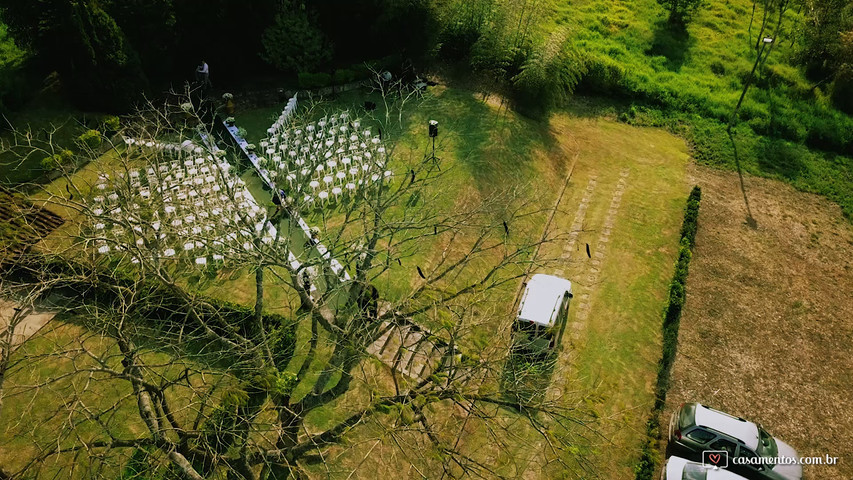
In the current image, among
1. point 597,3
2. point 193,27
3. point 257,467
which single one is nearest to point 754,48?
point 597,3

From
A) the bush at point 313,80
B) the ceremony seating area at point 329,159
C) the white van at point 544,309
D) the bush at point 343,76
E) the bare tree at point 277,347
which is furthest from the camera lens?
the bush at point 343,76

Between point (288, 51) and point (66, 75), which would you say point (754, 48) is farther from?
point (66, 75)

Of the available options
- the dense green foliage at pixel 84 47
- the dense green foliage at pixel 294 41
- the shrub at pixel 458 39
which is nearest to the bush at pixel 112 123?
the dense green foliage at pixel 84 47

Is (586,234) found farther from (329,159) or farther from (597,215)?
(329,159)

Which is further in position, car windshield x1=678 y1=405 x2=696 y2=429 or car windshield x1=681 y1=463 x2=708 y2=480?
car windshield x1=678 y1=405 x2=696 y2=429

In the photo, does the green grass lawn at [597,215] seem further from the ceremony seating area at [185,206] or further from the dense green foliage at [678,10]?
the dense green foliage at [678,10]

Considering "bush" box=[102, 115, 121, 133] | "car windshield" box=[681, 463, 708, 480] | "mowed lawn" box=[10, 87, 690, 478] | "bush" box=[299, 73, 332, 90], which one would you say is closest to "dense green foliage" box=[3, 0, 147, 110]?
"bush" box=[102, 115, 121, 133]

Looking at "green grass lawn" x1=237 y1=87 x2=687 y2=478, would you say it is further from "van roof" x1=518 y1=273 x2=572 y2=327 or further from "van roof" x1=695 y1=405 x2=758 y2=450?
"van roof" x1=695 y1=405 x2=758 y2=450

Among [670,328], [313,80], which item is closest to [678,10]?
[313,80]
